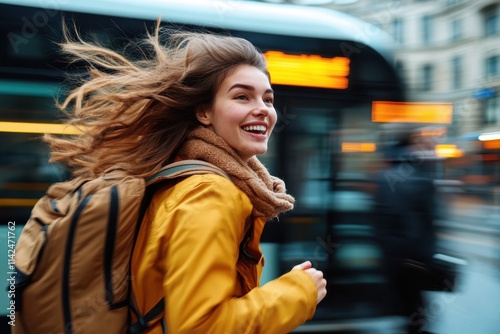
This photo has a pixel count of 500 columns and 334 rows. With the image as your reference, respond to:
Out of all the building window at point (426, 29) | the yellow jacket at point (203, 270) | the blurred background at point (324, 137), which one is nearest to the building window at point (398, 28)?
the building window at point (426, 29)

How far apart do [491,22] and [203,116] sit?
26.8 m

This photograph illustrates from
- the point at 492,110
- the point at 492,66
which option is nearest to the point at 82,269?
the point at 492,110

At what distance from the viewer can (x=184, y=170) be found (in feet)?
4.11

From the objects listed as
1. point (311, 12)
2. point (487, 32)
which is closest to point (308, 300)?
point (311, 12)

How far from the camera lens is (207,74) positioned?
1.43 m

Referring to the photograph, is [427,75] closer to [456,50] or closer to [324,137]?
[456,50]

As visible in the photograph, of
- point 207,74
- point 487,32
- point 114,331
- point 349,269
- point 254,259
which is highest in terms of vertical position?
point 487,32

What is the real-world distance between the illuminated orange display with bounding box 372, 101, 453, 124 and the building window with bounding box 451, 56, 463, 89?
2684cm

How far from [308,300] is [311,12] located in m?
3.40

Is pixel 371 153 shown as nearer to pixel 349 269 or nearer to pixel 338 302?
pixel 349 269

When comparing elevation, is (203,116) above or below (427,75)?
below

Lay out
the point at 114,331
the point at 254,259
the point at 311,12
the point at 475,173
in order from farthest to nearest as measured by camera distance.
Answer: the point at 475,173, the point at 311,12, the point at 254,259, the point at 114,331

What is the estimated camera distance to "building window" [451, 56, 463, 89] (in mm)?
29206

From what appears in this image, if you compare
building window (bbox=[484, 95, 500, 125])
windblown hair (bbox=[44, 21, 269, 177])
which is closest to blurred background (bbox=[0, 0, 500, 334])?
windblown hair (bbox=[44, 21, 269, 177])
